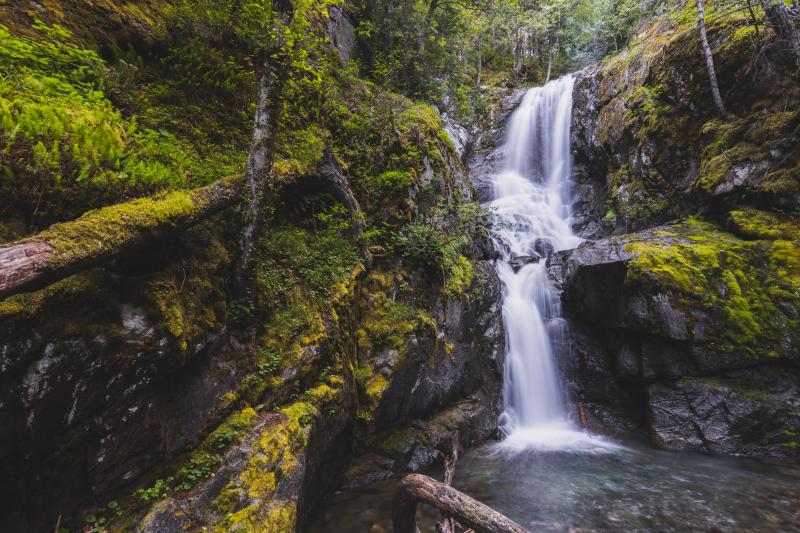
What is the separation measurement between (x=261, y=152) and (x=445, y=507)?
4345mm

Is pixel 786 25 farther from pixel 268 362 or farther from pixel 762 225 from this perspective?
pixel 268 362

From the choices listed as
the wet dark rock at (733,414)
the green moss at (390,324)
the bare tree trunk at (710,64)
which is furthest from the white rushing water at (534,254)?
the bare tree trunk at (710,64)

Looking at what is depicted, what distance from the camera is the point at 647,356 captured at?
890cm

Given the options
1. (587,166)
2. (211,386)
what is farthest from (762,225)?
(211,386)

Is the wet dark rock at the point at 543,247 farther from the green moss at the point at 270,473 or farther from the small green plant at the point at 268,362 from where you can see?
the small green plant at the point at 268,362

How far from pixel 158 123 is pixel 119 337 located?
3340 millimetres

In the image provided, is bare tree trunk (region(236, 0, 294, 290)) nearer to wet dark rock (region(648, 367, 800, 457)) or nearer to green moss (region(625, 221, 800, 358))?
green moss (region(625, 221, 800, 358))

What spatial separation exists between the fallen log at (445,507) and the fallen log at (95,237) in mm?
2910

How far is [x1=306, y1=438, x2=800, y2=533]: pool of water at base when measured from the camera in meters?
5.27

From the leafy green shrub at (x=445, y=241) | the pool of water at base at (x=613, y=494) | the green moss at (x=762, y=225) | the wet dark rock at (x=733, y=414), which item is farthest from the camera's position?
the green moss at (x=762, y=225)

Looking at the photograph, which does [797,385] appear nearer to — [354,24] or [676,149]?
[676,149]

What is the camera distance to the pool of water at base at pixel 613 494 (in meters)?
5.27

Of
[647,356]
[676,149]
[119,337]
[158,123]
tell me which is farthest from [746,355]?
[158,123]

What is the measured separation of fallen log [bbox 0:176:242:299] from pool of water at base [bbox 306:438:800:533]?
422 centimetres
